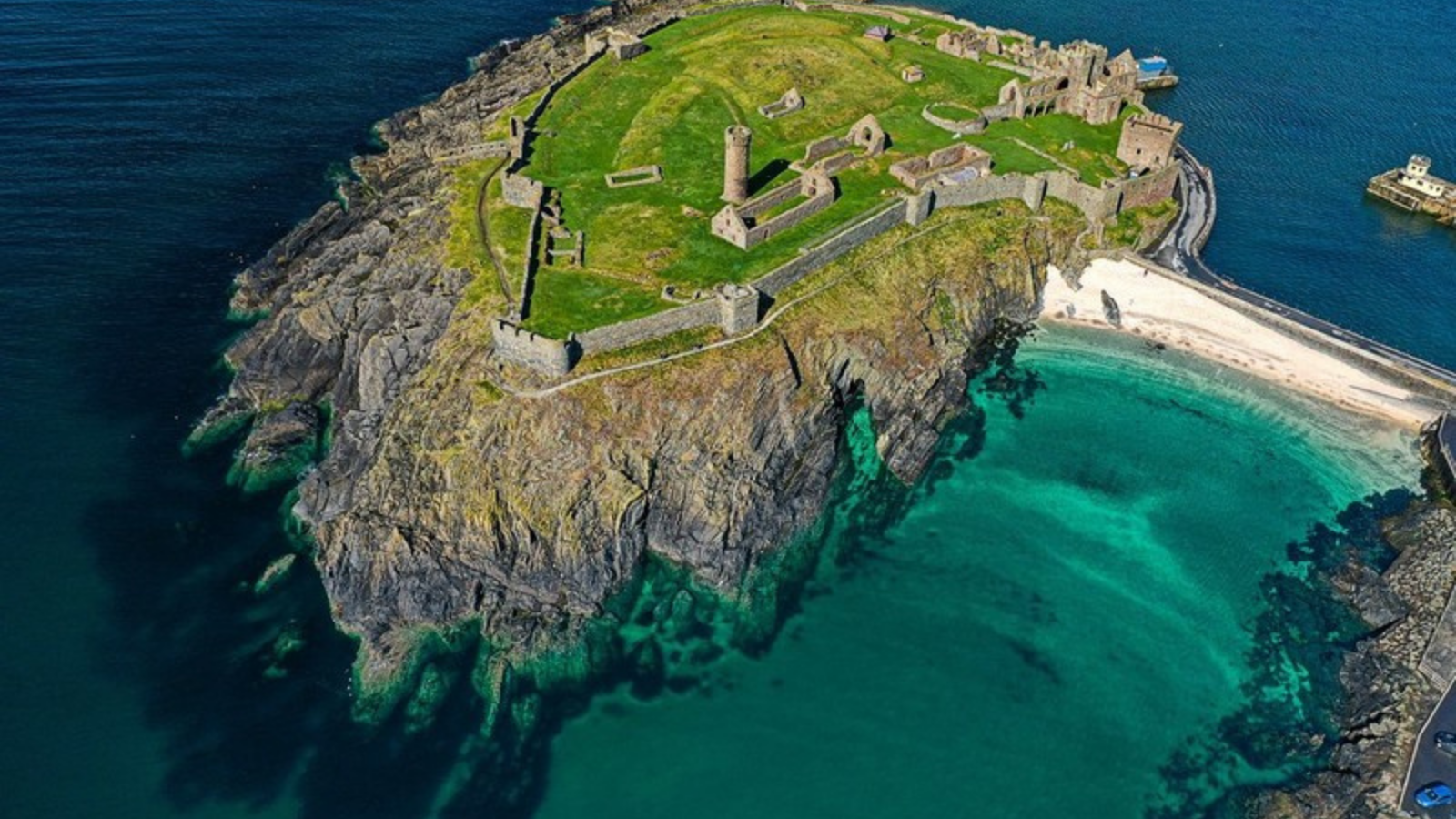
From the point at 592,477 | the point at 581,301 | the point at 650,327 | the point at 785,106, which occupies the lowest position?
the point at 592,477

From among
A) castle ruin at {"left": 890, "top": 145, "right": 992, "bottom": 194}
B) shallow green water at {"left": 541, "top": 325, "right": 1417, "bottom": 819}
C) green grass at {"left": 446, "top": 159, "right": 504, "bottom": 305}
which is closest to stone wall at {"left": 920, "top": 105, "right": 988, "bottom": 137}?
castle ruin at {"left": 890, "top": 145, "right": 992, "bottom": 194}

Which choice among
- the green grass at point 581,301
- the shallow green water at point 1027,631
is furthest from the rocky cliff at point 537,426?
the shallow green water at point 1027,631

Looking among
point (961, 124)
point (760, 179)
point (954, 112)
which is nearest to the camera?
point (760, 179)

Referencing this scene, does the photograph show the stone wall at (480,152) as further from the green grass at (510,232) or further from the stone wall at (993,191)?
the stone wall at (993,191)

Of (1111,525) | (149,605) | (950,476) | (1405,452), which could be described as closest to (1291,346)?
(1405,452)

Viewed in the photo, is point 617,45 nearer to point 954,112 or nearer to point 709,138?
point 709,138

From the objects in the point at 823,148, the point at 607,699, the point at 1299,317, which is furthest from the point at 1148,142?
the point at 607,699
